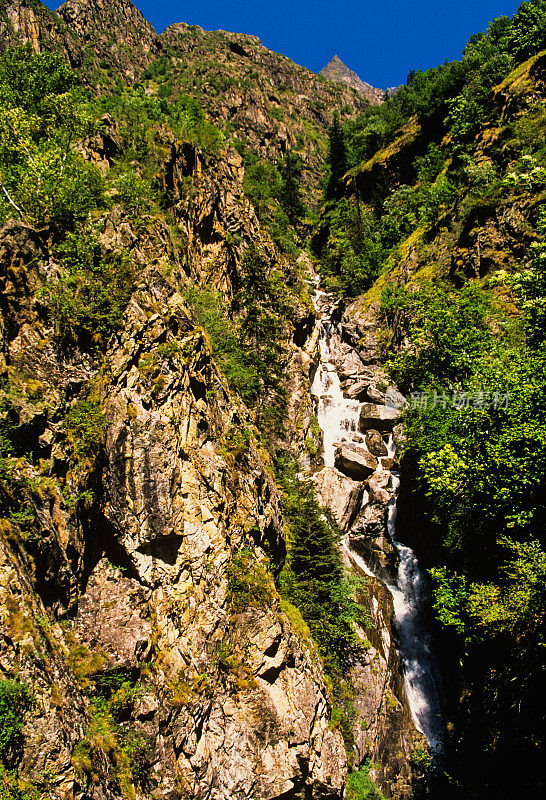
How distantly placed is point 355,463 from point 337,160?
44269 mm

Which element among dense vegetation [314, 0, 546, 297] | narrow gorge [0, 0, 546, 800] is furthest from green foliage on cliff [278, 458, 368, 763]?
dense vegetation [314, 0, 546, 297]

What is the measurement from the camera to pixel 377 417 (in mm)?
27656

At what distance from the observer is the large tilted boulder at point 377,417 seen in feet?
90.0

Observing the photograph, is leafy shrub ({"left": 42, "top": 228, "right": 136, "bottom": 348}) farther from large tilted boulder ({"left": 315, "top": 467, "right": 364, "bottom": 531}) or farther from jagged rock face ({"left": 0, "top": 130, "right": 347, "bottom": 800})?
large tilted boulder ({"left": 315, "top": 467, "right": 364, "bottom": 531})

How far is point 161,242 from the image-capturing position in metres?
19.4

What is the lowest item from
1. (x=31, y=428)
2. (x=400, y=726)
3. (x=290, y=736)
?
(x=400, y=726)

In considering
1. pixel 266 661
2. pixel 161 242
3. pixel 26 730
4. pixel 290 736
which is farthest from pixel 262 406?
pixel 26 730

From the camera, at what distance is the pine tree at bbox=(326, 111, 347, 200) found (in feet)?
166

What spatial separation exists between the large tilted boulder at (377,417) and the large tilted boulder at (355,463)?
8.70 feet

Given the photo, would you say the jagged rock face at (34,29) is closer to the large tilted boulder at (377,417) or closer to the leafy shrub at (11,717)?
the large tilted boulder at (377,417)

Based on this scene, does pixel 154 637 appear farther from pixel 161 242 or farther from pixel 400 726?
pixel 161 242

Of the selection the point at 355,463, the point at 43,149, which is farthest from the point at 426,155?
the point at 43,149

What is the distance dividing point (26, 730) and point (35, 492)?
4.69 metres

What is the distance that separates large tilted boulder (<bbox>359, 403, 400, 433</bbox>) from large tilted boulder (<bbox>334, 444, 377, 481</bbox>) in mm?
2652
